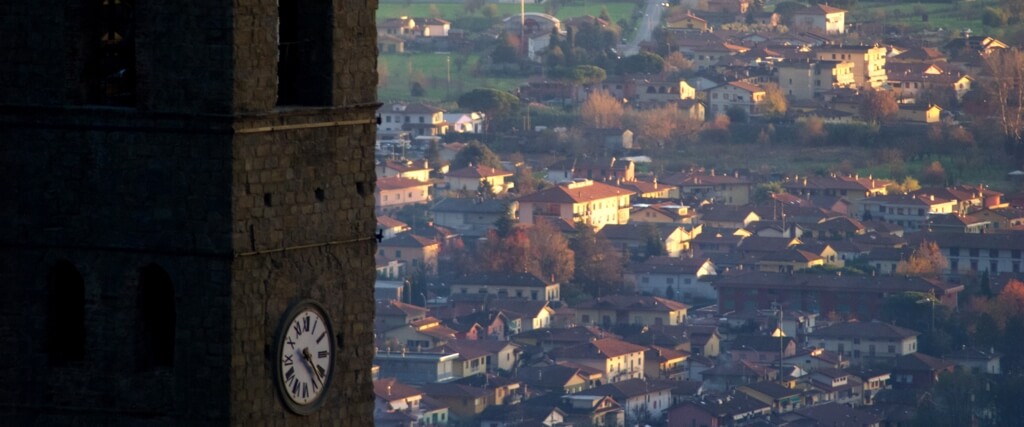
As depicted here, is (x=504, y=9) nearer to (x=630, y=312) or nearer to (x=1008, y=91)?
(x=1008, y=91)

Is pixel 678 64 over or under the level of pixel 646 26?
under

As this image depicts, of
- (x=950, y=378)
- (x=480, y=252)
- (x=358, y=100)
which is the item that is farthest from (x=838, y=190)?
(x=358, y=100)

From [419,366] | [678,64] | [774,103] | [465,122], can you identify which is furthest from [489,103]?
[419,366]

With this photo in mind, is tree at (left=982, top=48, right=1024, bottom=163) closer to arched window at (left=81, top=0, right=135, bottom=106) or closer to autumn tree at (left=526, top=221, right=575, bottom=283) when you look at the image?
autumn tree at (left=526, top=221, right=575, bottom=283)

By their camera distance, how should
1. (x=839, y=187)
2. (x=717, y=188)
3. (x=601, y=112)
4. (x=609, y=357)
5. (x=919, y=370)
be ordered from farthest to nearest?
(x=601, y=112)
(x=717, y=188)
(x=839, y=187)
(x=609, y=357)
(x=919, y=370)


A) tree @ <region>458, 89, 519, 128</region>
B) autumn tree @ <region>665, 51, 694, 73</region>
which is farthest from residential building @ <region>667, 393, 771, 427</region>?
autumn tree @ <region>665, 51, 694, 73</region>

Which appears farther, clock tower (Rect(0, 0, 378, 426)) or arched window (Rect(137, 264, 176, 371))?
arched window (Rect(137, 264, 176, 371))
